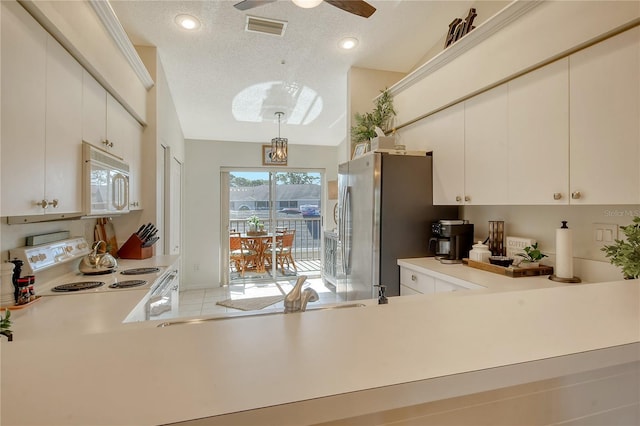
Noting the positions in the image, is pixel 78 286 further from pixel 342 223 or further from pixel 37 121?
pixel 342 223

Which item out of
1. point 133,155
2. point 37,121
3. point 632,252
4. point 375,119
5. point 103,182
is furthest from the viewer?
point 375,119

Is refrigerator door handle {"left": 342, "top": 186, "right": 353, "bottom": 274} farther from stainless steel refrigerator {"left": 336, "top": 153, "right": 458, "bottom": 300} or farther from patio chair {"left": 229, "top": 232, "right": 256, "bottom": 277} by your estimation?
patio chair {"left": 229, "top": 232, "right": 256, "bottom": 277}

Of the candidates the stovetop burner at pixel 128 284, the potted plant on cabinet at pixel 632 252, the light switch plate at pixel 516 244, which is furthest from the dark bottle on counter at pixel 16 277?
the light switch plate at pixel 516 244

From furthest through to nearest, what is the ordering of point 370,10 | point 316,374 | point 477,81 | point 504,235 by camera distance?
point 504,235, point 477,81, point 370,10, point 316,374

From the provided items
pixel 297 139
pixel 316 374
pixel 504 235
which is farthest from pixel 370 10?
pixel 297 139

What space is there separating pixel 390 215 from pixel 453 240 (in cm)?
54

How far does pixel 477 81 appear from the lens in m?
2.32

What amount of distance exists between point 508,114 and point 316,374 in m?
2.22

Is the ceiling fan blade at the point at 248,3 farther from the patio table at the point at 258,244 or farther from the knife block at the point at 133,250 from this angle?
the patio table at the point at 258,244

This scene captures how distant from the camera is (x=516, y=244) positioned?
7.73ft

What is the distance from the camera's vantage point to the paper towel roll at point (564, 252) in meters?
1.85

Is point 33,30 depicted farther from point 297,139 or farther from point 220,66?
point 297,139

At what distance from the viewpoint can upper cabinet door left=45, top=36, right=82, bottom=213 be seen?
4.89 ft

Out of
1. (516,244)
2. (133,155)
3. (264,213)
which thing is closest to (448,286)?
(516,244)
